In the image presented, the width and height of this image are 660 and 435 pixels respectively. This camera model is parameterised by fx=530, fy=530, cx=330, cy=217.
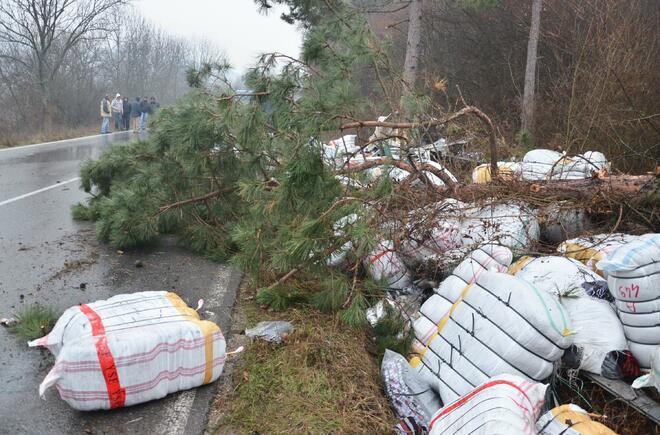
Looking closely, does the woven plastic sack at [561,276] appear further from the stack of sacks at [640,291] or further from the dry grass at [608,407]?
the dry grass at [608,407]

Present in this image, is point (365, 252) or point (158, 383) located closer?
point (158, 383)

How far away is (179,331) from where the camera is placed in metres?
2.85

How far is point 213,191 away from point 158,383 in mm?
3053

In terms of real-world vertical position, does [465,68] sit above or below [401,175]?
above

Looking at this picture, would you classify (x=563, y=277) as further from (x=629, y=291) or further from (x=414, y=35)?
(x=414, y=35)

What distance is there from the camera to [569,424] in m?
2.31

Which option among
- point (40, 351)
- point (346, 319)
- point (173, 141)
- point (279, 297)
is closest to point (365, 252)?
point (346, 319)

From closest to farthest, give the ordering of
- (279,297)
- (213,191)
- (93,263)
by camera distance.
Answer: (279,297) < (93,263) < (213,191)

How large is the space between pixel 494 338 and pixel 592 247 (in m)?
1.62

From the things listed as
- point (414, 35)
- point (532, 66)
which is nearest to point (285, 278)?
point (414, 35)

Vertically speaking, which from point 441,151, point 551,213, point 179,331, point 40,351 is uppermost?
point 441,151

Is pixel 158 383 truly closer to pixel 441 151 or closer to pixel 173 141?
pixel 173 141

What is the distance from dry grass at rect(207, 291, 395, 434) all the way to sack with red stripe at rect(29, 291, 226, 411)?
26 centimetres

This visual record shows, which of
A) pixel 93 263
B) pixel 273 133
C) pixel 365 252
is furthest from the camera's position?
pixel 93 263
